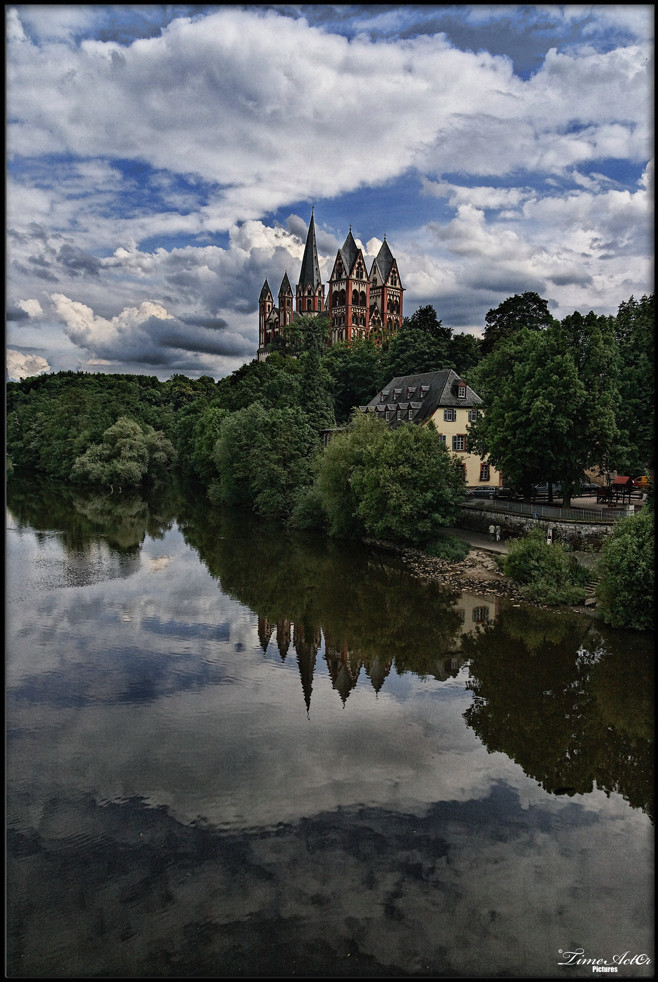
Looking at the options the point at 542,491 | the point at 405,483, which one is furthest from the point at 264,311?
the point at 405,483

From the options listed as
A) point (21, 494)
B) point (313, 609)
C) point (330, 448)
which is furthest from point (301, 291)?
point (313, 609)

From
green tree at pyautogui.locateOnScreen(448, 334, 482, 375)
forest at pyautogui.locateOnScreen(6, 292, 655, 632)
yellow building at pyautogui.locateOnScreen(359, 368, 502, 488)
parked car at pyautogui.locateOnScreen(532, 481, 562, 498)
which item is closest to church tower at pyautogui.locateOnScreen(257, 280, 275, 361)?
forest at pyautogui.locateOnScreen(6, 292, 655, 632)

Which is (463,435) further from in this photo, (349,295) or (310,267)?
(310,267)

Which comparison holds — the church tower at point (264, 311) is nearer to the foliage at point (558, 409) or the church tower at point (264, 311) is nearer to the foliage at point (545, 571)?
the foliage at point (558, 409)

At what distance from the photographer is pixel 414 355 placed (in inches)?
2441

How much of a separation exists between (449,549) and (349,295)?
81.5m

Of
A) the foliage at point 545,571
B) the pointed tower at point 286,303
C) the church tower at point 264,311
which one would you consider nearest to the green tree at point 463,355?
the foliage at point 545,571

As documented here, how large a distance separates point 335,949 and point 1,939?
5.51 m

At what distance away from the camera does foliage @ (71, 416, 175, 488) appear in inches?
2682

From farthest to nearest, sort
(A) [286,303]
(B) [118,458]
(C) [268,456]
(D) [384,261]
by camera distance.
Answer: (A) [286,303] → (D) [384,261] → (B) [118,458] → (C) [268,456]

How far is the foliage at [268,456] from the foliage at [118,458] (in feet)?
58.5

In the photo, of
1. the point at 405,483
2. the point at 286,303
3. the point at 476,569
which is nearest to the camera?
the point at 476,569

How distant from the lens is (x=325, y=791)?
13492mm

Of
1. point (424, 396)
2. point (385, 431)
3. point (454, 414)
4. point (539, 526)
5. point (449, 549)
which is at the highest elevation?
point (424, 396)
